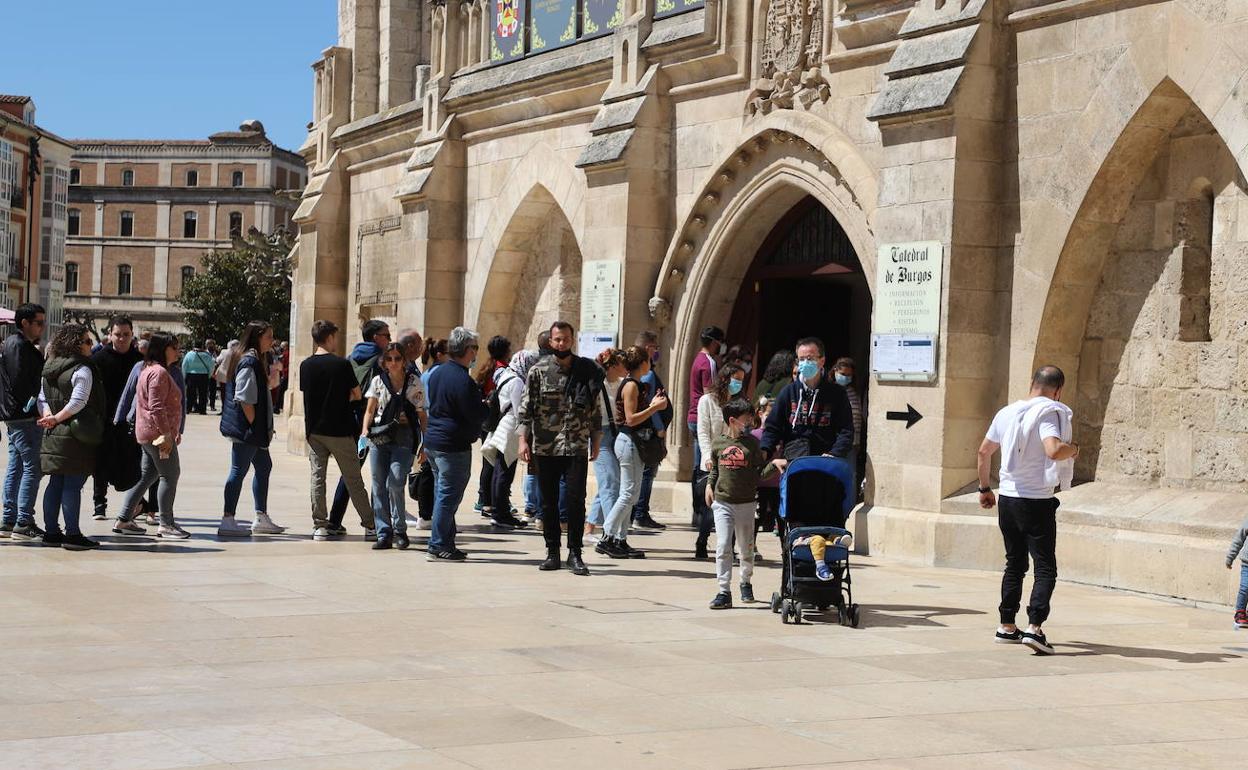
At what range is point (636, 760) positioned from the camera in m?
5.96

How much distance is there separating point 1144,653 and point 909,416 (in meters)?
4.30

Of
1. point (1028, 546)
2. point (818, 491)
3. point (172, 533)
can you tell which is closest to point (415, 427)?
point (172, 533)

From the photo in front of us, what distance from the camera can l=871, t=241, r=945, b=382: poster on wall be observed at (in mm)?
12711

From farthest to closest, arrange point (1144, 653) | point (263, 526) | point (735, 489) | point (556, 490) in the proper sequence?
point (263, 526), point (556, 490), point (735, 489), point (1144, 653)

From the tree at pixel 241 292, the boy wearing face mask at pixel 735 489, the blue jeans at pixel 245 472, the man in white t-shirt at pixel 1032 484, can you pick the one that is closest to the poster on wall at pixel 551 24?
the blue jeans at pixel 245 472

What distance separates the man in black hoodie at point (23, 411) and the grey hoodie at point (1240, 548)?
26.5 ft

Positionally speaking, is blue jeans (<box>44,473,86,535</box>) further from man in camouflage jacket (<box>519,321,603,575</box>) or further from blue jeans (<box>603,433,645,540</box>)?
blue jeans (<box>603,433,645,540</box>)

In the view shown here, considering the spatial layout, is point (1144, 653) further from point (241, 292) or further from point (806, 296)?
point (241, 292)

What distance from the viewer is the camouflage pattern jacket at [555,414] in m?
11.5

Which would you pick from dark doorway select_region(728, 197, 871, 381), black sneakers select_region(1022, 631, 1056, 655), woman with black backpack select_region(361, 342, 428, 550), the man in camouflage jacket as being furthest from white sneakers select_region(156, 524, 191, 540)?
black sneakers select_region(1022, 631, 1056, 655)

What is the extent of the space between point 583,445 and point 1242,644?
4417mm

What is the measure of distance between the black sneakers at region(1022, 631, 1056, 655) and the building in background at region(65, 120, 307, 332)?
93.1m

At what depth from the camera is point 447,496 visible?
Result: 39.3 feet

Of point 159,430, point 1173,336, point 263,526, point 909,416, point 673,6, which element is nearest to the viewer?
point 1173,336
